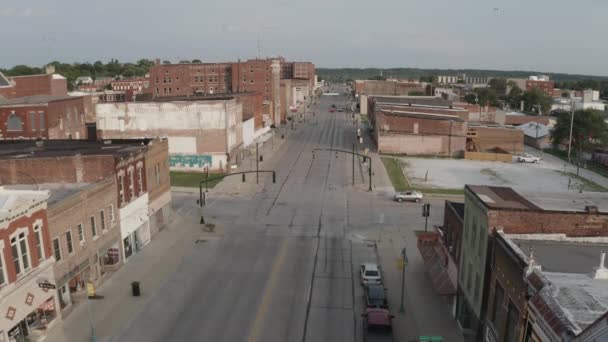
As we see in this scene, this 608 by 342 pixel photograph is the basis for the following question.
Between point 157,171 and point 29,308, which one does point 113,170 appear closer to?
point 157,171

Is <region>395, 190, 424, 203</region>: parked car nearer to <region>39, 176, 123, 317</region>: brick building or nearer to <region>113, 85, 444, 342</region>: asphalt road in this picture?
<region>113, 85, 444, 342</region>: asphalt road

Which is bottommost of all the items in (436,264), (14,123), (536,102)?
(436,264)

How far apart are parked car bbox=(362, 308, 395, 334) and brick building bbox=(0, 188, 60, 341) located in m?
16.9

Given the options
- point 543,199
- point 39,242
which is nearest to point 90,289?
point 39,242

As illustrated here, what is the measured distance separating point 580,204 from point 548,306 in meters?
15.4

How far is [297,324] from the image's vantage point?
1059 inches

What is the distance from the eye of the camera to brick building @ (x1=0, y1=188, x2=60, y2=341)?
22891 millimetres

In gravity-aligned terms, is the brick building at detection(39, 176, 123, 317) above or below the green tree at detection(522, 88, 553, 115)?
below

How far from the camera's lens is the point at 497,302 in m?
21.2

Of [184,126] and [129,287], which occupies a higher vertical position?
[184,126]

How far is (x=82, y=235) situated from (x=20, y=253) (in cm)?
622

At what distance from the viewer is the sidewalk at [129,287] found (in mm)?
26094

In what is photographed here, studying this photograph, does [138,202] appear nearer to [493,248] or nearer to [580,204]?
[493,248]

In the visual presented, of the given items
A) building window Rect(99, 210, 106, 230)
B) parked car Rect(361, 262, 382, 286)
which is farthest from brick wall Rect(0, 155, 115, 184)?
parked car Rect(361, 262, 382, 286)
